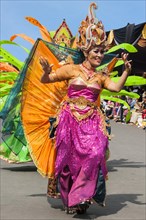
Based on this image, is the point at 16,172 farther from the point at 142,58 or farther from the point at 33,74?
the point at 142,58

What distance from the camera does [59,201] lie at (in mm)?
5969

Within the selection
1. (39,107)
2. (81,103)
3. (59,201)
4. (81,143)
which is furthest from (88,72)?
(59,201)

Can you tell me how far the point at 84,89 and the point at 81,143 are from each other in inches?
20.3

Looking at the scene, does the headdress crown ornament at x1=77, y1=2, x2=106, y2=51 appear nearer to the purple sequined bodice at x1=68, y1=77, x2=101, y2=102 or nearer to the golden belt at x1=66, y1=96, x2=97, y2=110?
the purple sequined bodice at x1=68, y1=77, x2=101, y2=102

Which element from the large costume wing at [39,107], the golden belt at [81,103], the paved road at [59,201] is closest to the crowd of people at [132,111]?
the paved road at [59,201]

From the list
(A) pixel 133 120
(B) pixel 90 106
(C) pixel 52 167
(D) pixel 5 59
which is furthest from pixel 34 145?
(A) pixel 133 120

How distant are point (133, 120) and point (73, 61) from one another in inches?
547

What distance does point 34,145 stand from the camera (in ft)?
18.6

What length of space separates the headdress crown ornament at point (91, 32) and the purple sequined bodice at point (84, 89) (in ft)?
1.20

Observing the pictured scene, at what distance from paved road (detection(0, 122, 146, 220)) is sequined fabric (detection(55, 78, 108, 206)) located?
1.22ft

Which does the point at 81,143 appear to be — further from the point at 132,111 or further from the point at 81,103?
the point at 132,111

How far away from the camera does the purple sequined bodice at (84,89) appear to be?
5.26 meters

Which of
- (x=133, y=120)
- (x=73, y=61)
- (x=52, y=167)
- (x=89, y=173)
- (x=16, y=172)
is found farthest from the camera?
(x=133, y=120)

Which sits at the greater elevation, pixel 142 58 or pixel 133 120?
pixel 142 58
